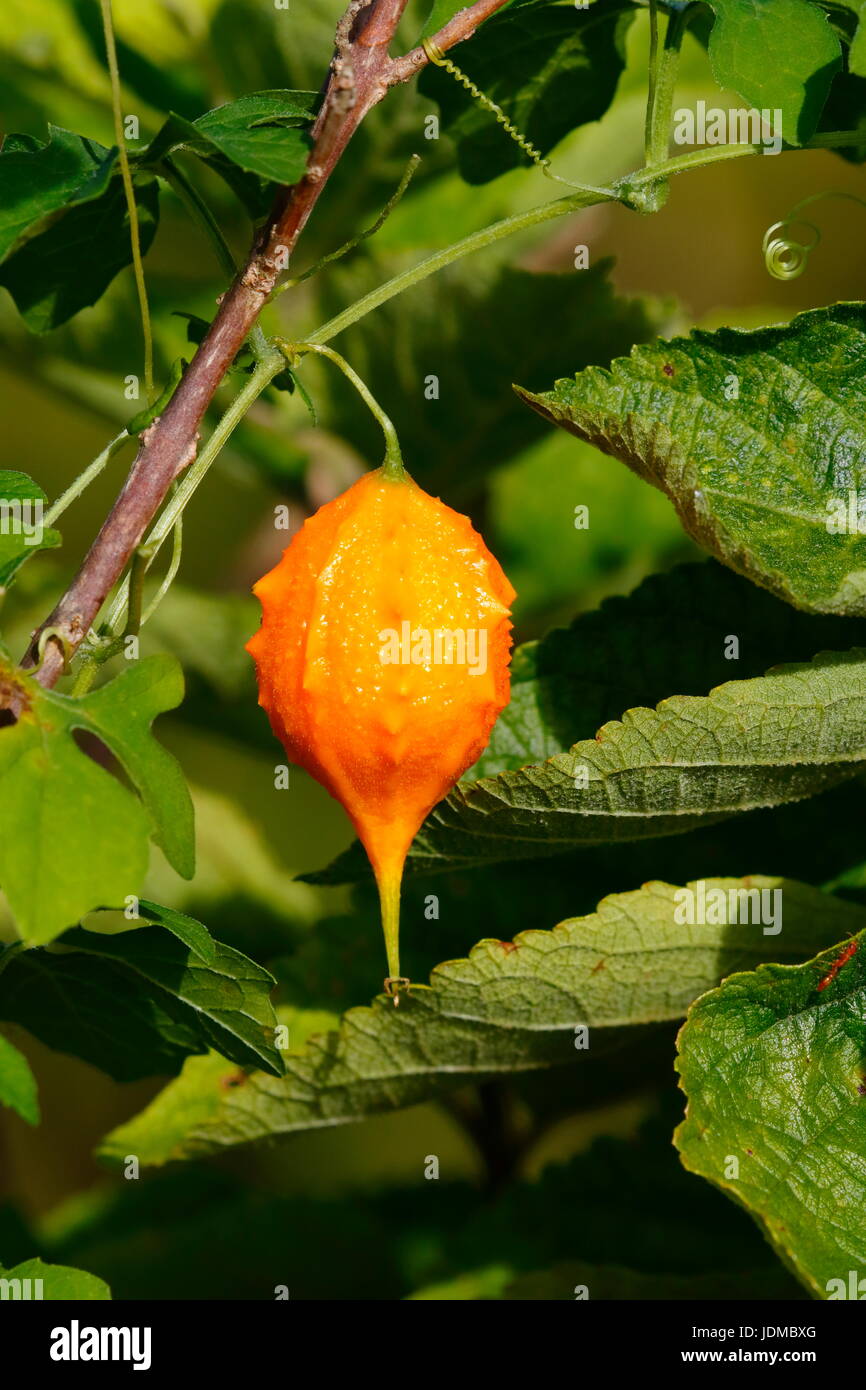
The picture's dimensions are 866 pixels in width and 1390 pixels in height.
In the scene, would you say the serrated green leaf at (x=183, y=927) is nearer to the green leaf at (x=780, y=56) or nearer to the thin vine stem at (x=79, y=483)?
the thin vine stem at (x=79, y=483)

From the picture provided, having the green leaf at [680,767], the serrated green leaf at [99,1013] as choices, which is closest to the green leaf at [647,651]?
the green leaf at [680,767]

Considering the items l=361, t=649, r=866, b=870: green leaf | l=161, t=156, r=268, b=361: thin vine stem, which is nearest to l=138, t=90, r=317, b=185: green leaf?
l=161, t=156, r=268, b=361: thin vine stem

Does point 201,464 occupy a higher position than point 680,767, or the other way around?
point 201,464

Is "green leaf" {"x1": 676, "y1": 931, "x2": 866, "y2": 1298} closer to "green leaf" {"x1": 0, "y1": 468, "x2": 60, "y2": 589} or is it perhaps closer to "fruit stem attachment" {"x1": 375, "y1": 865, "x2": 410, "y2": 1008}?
"fruit stem attachment" {"x1": 375, "y1": 865, "x2": 410, "y2": 1008}

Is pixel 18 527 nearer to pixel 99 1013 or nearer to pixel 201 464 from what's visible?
pixel 201 464

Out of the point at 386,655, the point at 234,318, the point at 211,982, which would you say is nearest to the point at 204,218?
the point at 234,318

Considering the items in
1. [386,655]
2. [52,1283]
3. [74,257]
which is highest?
[74,257]

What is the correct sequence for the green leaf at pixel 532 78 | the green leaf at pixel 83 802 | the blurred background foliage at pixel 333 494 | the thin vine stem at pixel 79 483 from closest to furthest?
the green leaf at pixel 83 802 → the thin vine stem at pixel 79 483 → the green leaf at pixel 532 78 → the blurred background foliage at pixel 333 494
